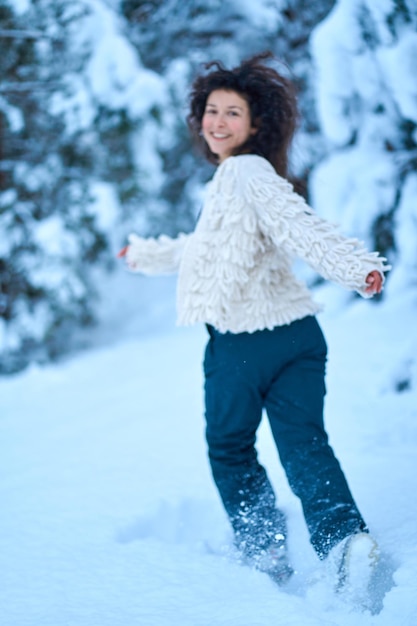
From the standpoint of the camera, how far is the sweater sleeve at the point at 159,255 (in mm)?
2420

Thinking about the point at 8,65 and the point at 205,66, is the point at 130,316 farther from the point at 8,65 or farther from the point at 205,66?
the point at 205,66

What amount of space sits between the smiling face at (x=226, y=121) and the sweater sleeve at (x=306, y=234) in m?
0.21

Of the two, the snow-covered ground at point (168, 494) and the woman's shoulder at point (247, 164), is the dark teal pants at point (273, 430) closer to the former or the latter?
the snow-covered ground at point (168, 494)

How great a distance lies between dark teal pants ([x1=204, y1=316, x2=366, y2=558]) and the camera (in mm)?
1837

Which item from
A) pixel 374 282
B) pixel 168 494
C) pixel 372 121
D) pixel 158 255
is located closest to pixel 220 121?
pixel 158 255

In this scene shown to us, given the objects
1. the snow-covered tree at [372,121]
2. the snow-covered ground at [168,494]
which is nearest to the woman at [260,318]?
the snow-covered ground at [168,494]

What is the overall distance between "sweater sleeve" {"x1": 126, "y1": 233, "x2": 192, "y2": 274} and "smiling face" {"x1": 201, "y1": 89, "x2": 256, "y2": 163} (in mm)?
432

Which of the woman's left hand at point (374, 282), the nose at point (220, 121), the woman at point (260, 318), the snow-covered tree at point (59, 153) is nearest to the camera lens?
the woman's left hand at point (374, 282)

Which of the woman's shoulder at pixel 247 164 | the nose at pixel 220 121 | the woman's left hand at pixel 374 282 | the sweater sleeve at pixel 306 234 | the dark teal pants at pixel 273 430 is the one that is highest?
the nose at pixel 220 121

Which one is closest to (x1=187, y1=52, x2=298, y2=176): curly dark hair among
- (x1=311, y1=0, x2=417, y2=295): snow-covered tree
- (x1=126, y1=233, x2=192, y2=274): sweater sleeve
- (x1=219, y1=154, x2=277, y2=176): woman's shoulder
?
(x1=219, y1=154, x2=277, y2=176): woman's shoulder

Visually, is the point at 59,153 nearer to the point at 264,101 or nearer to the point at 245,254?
the point at 264,101

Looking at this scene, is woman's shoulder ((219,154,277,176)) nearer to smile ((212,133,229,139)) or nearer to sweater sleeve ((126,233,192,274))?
smile ((212,133,229,139))

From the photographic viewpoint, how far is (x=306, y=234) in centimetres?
173

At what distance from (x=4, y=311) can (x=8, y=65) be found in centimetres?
218
